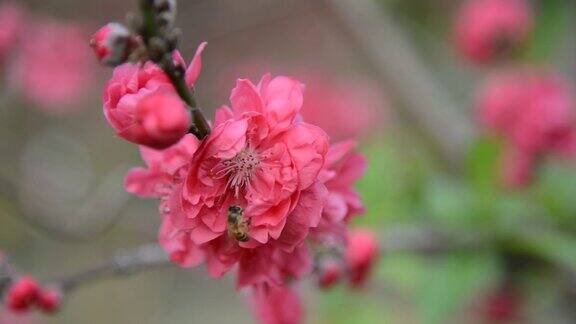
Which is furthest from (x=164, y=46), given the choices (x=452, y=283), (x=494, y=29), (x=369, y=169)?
(x=494, y=29)

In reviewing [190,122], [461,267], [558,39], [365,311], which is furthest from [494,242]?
[190,122]

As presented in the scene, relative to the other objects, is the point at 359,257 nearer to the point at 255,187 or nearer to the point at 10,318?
the point at 255,187

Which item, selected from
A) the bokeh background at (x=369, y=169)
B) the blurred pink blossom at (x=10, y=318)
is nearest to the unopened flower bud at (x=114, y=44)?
the bokeh background at (x=369, y=169)

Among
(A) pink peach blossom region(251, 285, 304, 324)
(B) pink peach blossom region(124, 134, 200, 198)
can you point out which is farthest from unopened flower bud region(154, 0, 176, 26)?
(A) pink peach blossom region(251, 285, 304, 324)

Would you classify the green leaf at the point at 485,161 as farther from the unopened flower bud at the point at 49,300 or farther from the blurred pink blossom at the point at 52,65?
the blurred pink blossom at the point at 52,65

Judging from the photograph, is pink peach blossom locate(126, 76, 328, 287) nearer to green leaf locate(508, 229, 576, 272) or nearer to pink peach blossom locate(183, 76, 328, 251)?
pink peach blossom locate(183, 76, 328, 251)

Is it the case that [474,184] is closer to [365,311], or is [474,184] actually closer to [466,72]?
[365,311]
